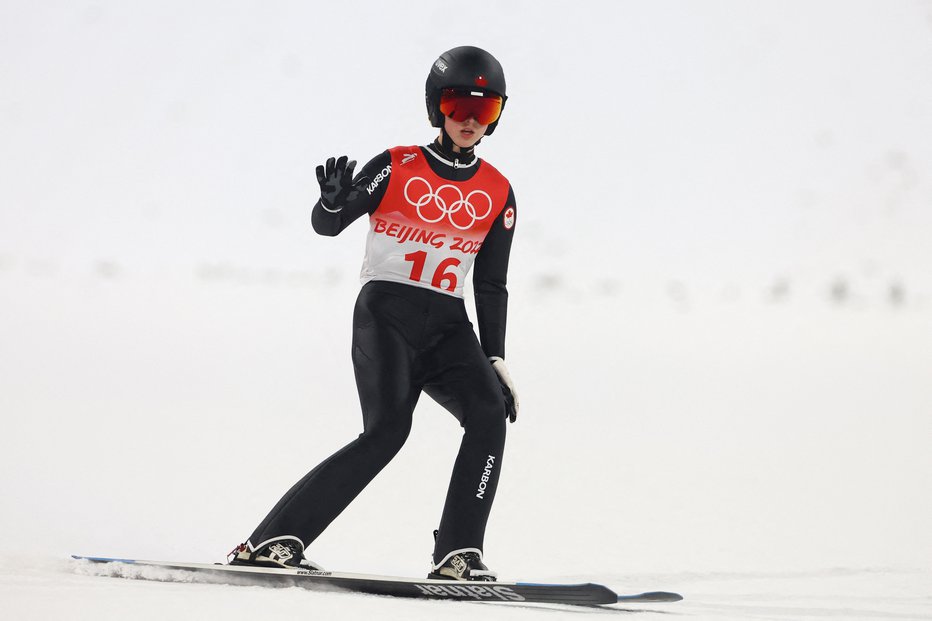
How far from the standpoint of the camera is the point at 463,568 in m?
3.99

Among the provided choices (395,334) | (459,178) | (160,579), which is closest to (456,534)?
(395,334)

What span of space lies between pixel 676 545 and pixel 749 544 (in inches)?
13.7

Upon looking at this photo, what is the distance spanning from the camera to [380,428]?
13.0ft

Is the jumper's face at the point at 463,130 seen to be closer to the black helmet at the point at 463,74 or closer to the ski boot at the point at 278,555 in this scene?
the black helmet at the point at 463,74

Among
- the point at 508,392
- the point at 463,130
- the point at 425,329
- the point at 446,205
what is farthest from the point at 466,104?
the point at 508,392

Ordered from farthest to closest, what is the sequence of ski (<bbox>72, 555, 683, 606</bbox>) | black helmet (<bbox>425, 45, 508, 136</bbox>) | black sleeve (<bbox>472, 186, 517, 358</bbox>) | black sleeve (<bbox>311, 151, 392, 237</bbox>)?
black sleeve (<bbox>472, 186, 517, 358</bbox>) < black helmet (<bbox>425, 45, 508, 136</bbox>) < black sleeve (<bbox>311, 151, 392, 237</bbox>) < ski (<bbox>72, 555, 683, 606</bbox>)

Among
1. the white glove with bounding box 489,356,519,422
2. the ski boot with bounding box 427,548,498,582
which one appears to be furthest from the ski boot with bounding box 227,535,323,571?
the white glove with bounding box 489,356,519,422

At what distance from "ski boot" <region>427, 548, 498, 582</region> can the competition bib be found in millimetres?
927

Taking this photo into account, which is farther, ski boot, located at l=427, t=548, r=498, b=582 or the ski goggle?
the ski goggle

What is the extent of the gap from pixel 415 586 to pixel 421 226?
1245mm

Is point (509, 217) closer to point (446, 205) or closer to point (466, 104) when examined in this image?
point (446, 205)

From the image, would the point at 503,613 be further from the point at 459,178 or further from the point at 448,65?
the point at 448,65

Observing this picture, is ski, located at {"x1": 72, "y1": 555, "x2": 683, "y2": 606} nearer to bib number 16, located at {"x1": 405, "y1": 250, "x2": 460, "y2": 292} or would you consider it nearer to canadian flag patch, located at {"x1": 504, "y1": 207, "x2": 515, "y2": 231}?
bib number 16, located at {"x1": 405, "y1": 250, "x2": 460, "y2": 292}

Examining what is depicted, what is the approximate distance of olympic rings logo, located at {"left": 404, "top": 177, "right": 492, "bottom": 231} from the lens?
4223mm
